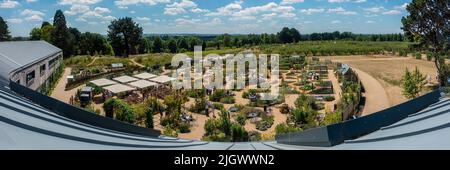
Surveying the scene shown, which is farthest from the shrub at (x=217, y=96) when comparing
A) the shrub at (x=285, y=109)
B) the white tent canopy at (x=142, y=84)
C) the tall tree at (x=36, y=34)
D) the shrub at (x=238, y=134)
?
the tall tree at (x=36, y=34)

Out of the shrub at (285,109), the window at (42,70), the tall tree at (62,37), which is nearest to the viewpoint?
the shrub at (285,109)

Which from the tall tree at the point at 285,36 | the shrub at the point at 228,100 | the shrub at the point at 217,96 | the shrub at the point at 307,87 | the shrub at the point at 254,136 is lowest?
the shrub at the point at 254,136

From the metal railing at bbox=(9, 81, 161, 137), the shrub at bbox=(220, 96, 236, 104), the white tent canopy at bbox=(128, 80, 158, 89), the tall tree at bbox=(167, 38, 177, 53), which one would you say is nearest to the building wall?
the white tent canopy at bbox=(128, 80, 158, 89)

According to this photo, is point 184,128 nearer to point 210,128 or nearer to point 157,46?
point 210,128

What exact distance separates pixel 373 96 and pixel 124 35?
4399 centimetres

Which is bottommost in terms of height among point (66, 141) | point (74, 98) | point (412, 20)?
point (74, 98)

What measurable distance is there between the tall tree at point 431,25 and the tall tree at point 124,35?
144 ft

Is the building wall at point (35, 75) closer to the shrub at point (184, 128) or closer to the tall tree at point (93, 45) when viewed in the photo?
the shrub at point (184, 128)

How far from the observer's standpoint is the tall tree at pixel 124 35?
57250 millimetres

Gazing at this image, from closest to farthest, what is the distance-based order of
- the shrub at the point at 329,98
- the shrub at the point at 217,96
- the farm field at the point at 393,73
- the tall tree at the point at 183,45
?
the shrub at the point at 329,98
the shrub at the point at 217,96
the farm field at the point at 393,73
the tall tree at the point at 183,45
